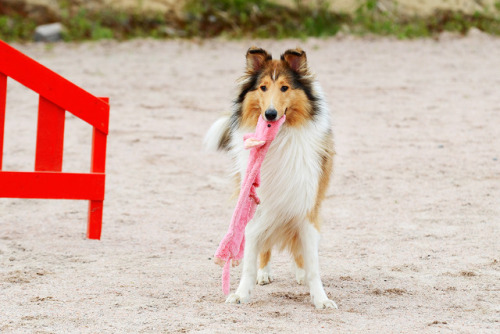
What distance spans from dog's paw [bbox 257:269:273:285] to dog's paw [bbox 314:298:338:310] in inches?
24.0

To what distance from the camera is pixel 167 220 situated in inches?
235

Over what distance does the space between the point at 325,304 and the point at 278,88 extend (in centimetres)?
119

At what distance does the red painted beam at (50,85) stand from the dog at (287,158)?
4.69 ft

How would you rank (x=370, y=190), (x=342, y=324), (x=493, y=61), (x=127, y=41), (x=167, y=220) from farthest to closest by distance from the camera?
(x=127, y=41), (x=493, y=61), (x=370, y=190), (x=167, y=220), (x=342, y=324)

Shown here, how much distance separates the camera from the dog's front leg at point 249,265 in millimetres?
4129

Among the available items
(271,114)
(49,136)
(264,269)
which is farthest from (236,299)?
(49,136)

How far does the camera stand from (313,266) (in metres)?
4.16

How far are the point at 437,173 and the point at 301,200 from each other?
11.0 feet

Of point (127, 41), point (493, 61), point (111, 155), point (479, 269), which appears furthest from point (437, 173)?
point (127, 41)

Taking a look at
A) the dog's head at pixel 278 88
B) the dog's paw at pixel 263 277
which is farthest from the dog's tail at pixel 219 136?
the dog's paw at pixel 263 277

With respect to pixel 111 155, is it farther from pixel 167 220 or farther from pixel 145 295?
pixel 145 295

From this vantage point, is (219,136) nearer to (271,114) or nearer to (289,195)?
(289,195)

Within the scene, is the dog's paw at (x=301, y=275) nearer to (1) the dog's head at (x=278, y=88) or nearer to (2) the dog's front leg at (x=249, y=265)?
(2) the dog's front leg at (x=249, y=265)

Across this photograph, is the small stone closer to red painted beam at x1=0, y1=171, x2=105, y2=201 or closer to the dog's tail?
red painted beam at x1=0, y1=171, x2=105, y2=201
